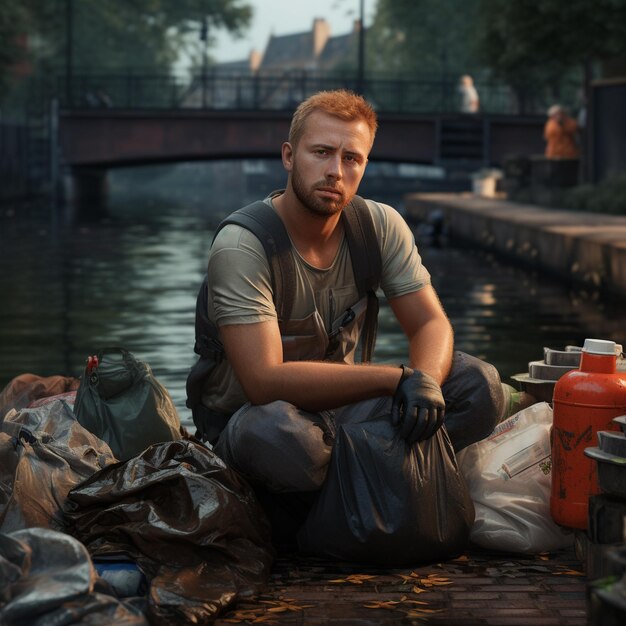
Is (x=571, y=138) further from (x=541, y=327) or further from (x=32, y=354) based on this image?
(x=32, y=354)

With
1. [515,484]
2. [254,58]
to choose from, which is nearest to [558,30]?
[515,484]

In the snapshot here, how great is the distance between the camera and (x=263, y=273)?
202 inches

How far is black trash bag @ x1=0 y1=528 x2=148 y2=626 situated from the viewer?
12.5 ft

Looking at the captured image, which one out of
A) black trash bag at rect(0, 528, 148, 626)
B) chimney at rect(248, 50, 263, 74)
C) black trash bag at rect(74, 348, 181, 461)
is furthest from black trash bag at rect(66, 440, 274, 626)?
chimney at rect(248, 50, 263, 74)

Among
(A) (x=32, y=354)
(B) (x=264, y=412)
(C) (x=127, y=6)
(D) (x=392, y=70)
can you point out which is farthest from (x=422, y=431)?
(D) (x=392, y=70)

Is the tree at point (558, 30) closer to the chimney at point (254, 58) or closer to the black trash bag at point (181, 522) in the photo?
the black trash bag at point (181, 522)

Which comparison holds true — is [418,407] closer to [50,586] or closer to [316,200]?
[316,200]

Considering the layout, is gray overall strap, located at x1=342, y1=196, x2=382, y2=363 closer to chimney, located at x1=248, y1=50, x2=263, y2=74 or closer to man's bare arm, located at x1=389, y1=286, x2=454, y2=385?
man's bare arm, located at x1=389, y1=286, x2=454, y2=385

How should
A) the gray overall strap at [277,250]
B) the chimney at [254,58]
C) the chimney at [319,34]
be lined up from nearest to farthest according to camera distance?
1. the gray overall strap at [277,250]
2. the chimney at [319,34]
3. the chimney at [254,58]

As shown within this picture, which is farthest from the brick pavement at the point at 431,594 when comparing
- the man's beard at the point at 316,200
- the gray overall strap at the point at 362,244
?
the man's beard at the point at 316,200

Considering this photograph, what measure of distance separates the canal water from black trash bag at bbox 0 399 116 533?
8.65 ft

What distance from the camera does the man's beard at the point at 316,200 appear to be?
17.1ft

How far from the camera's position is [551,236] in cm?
1914

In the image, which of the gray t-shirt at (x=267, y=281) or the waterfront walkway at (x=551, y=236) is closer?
the gray t-shirt at (x=267, y=281)
